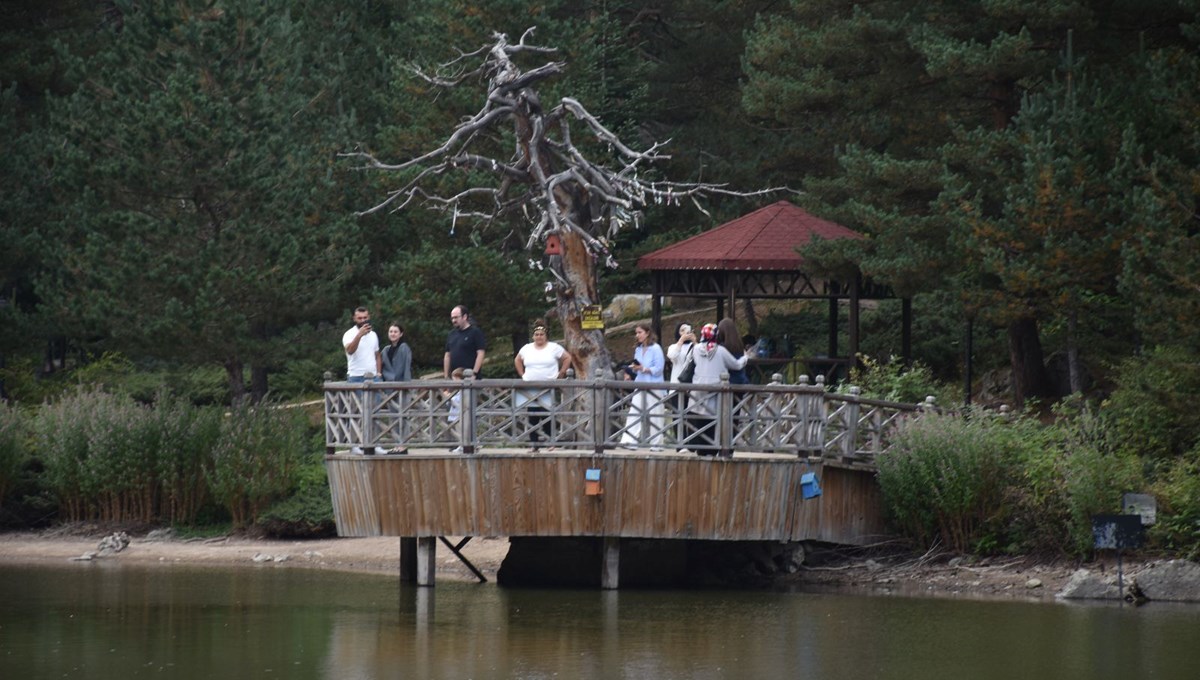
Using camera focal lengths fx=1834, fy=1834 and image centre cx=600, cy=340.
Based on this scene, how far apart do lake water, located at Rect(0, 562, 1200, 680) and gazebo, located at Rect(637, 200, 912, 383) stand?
29.2 feet

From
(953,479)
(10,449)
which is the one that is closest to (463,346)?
(953,479)

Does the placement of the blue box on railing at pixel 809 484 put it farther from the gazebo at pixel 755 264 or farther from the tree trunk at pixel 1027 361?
the tree trunk at pixel 1027 361

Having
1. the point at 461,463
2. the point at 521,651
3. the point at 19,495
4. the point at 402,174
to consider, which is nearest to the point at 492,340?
the point at 402,174

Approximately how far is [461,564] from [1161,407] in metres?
8.96

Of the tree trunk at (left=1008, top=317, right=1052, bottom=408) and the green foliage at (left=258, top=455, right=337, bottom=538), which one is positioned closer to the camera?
the green foliage at (left=258, top=455, right=337, bottom=538)

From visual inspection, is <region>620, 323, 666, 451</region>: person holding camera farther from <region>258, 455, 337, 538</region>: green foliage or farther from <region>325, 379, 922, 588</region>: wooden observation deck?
<region>258, 455, 337, 538</region>: green foliage

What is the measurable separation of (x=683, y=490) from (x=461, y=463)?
2.42m

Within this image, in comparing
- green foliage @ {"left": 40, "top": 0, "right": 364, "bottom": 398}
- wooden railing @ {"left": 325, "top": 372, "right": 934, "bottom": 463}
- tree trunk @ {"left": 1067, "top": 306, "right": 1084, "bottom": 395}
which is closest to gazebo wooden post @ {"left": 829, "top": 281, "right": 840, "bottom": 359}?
tree trunk @ {"left": 1067, "top": 306, "right": 1084, "bottom": 395}

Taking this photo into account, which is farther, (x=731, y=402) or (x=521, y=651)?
(x=731, y=402)

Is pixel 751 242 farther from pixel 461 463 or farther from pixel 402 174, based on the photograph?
pixel 461 463

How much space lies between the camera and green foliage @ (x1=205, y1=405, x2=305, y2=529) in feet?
84.4

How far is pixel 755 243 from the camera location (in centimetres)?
2909

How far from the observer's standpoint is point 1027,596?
1964 cm

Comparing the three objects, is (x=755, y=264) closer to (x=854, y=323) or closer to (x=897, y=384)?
(x=854, y=323)
